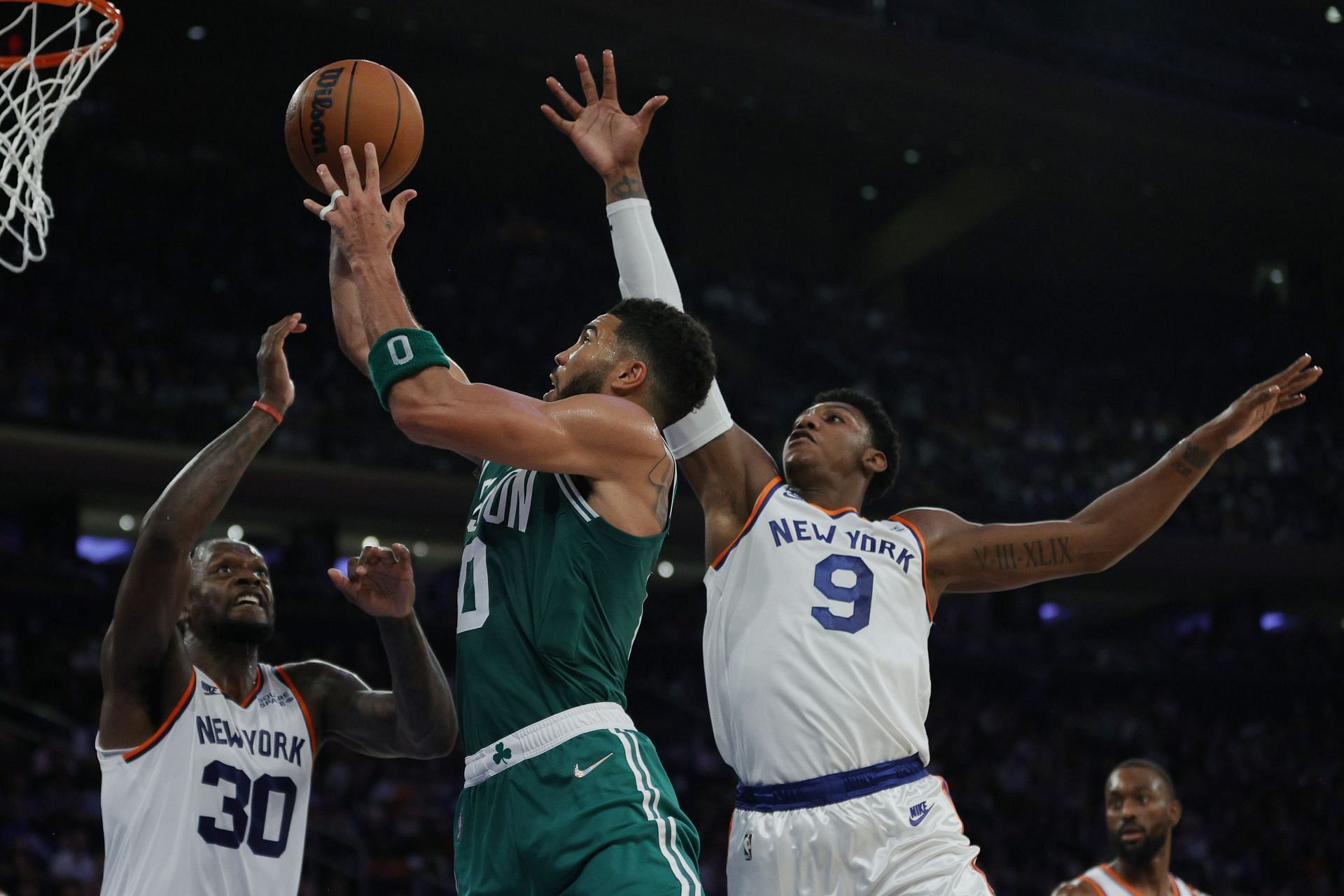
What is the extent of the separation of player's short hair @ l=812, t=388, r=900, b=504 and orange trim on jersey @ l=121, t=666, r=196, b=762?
2023 mm

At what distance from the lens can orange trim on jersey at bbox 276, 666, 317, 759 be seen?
13.2ft

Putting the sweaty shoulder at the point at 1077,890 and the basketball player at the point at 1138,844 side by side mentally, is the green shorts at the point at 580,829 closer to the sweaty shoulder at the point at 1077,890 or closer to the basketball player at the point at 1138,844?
the sweaty shoulder at the point at 1077,890

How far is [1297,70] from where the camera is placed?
54.2ft

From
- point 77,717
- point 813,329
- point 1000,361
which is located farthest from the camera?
point 1000,361

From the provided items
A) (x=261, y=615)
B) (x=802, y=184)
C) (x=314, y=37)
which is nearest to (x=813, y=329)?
(x=802, y=184)

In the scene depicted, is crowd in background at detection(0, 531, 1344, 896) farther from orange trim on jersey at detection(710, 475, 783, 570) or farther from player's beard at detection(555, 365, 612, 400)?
player's beard at detection(555, 365, 612, 400)

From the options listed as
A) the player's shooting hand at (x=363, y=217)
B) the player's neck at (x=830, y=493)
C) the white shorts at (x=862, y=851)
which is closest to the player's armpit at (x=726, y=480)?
the player's neck at (x=830, y=493)

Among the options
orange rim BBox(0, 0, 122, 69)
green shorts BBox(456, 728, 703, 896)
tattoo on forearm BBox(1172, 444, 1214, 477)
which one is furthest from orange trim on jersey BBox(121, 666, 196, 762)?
tattoo on forearm BBox(1172, 444, 1214, 477)

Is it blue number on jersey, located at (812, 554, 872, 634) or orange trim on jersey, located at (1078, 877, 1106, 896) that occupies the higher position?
blue number on jersey, located at (812, 554, 872, 634)

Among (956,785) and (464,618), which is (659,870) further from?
(956,785)

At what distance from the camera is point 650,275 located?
4109 mm

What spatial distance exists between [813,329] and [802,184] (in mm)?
3197

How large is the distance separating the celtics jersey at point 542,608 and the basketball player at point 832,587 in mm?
902

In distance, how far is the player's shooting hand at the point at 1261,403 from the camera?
4277 millimetres
